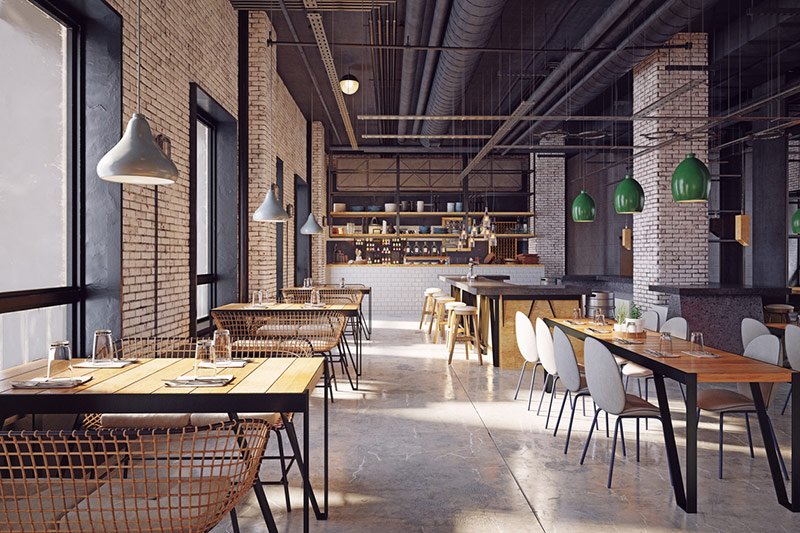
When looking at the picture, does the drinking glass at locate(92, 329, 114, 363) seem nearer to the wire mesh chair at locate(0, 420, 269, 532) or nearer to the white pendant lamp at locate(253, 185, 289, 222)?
the wire mesh chair at locate(0, 420, 269, 532)

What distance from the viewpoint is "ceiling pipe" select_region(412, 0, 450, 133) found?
6.38 m

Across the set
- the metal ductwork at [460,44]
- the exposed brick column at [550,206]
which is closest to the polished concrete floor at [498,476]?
the metal ductwork at [460,44]

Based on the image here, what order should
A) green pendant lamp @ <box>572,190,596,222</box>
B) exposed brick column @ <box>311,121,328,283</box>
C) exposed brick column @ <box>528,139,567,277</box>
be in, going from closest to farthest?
green pendant lamp @ <box>572,190,596,222</box>
exposed brick column @ <box>311,121,328,283</box>
exposed brick column @ <box>528,139,567,277</box>

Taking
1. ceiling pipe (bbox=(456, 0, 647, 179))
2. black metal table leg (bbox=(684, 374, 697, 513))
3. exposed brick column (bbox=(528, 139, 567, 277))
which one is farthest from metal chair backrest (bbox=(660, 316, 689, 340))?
exposed brick column (bbox=(528, 139, 567, 277))

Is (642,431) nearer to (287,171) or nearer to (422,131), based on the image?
(287,171)

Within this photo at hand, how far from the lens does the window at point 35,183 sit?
3412 millimetres

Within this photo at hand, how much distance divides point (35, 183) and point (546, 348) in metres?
3.78

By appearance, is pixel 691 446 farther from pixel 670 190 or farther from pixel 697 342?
pixel 670 190

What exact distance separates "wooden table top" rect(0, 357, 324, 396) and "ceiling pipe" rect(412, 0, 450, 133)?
4524mm

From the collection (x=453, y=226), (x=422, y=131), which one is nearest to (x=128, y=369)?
(x=422, y=131)

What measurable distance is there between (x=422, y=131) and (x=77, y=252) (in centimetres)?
939

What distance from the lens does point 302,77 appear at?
989 centimetres

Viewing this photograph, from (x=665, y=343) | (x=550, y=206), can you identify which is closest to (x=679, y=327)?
(x=665, y=343)

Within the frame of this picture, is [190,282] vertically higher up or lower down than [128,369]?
higher up
